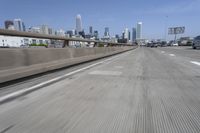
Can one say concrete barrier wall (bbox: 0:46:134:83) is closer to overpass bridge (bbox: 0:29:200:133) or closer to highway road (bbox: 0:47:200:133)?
overpass bridge (bbox: 0:29:200:133)

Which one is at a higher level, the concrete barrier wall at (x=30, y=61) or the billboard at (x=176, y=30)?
the billboard at (x=176, y=30)

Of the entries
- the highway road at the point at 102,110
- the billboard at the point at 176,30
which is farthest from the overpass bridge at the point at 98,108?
the billboard at the point at 176,30

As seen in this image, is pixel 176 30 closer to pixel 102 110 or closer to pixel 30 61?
pixel 30 61

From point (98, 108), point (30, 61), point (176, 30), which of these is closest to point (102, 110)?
point (98, 108)

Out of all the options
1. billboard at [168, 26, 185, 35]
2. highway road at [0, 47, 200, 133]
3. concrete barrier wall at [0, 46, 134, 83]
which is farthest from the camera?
billboard at [168, 26, 185, 35]

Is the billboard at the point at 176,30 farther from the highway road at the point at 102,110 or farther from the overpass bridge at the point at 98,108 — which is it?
the highway road at the point at 102,110

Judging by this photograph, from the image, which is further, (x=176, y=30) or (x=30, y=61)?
(x=176, y=30)

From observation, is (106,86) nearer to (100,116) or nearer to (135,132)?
(100,116)

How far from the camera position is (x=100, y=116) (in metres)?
2.69

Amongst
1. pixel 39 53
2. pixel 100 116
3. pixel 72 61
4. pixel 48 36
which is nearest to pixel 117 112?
pixel 100 116

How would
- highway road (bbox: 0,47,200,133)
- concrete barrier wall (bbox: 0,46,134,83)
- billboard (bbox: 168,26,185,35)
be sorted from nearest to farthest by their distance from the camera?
1. highway road (bbox: 0,47,200,133)
2. concrete barrier wall (bbox: 0,46,134,83)
3. billboard (bbox: 168,26,185,35)

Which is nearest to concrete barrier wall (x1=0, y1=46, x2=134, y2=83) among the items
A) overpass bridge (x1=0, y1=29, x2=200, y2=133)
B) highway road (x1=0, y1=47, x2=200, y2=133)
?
overpass bridge (x1=0, y1=29, x2=200, y2=133)

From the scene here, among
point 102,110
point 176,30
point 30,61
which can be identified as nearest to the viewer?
point 102,110

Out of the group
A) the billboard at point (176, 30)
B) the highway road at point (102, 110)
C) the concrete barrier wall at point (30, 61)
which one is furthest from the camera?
the billboard at point (176, 30)
